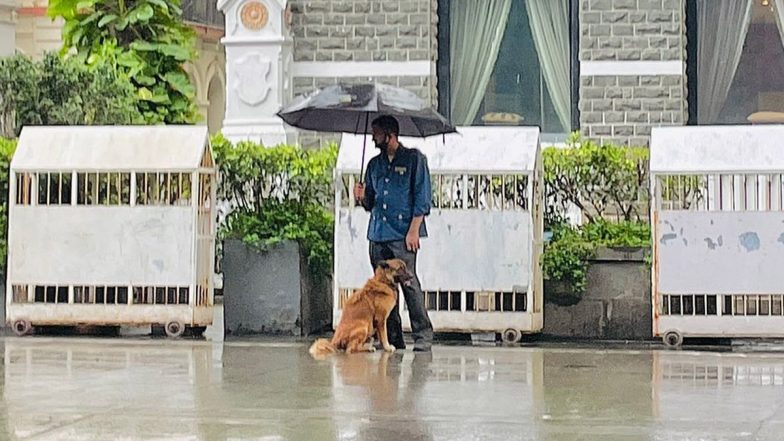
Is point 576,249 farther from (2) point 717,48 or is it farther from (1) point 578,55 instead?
(2) point 717,48

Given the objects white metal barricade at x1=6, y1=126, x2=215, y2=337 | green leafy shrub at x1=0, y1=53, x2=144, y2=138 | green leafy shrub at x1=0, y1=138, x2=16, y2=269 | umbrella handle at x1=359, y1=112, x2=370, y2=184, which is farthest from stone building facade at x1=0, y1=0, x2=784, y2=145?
white metal barricade at x1=6, y1=126, x2=215, y2=337

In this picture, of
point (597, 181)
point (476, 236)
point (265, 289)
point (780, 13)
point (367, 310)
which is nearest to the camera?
point (367, 310)

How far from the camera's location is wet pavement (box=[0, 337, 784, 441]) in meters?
7.74

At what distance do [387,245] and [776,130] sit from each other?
11.6 ft

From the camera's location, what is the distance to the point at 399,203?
12086mm

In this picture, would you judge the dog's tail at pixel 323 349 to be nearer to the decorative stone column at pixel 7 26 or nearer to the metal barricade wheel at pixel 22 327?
the metal barricade wheel at pixel 22 327

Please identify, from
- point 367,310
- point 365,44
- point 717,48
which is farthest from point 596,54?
point 367,310

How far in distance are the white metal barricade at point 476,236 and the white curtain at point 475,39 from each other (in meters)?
6.46

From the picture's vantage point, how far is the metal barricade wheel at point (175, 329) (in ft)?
44.0

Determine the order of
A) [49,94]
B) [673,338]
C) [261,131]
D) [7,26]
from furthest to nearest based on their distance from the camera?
[7,26] → [261,131] → [49,94] → [673,338]

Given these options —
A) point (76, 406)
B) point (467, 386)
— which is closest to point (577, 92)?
point (467, 386)

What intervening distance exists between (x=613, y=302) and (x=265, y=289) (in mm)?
3111

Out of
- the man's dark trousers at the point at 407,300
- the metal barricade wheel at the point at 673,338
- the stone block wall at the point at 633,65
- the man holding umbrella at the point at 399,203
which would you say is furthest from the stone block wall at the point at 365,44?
the man's dark trousers at the point at 407,300

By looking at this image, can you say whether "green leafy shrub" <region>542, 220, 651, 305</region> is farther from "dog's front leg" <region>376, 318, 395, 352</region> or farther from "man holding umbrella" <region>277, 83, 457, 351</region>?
"dog's front leg" <region>376, 318, 395, 352</region>
